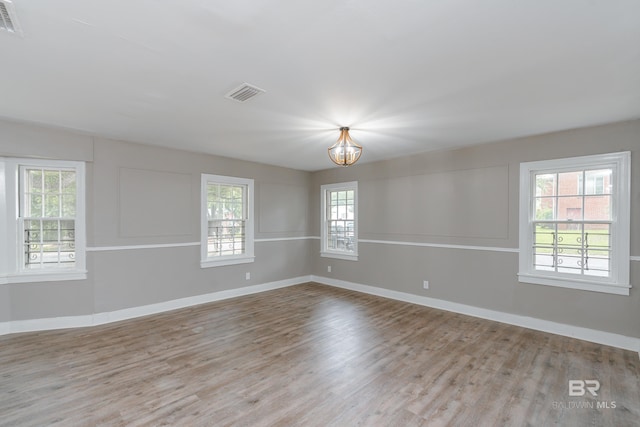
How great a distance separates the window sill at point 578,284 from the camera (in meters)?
3.32

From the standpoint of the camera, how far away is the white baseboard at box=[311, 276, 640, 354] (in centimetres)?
330

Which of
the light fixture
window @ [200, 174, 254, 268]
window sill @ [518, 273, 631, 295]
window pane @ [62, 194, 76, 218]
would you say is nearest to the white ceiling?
the light fixture

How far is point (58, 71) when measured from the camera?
2.21m

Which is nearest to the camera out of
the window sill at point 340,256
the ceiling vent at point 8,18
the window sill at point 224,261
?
the ceiling vent at point 8,18

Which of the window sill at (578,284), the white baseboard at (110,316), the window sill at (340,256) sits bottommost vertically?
the white baseboard at (110,316)

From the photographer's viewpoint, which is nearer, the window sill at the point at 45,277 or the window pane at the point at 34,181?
the window sill at the point at 45,277

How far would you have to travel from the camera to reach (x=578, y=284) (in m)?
3.56

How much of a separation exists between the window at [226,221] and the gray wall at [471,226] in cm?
208

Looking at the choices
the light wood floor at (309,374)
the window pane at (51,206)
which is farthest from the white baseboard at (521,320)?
the window pane at (51,206)

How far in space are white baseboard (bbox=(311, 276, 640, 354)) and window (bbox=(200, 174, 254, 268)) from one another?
244cm

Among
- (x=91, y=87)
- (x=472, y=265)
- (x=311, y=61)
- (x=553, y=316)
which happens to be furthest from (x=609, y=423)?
(x=91, y=87)

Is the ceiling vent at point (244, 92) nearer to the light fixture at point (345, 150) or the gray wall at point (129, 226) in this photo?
the light fixture at point (345, 150)

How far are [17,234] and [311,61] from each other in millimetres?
4279

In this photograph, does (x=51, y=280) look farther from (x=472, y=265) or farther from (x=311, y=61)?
(x=472, y=265)
